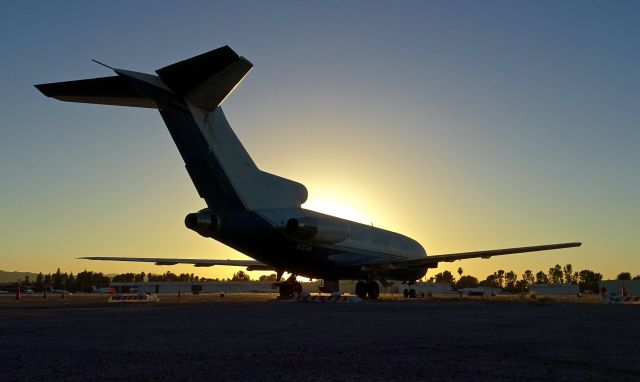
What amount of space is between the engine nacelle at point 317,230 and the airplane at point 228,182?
43mm

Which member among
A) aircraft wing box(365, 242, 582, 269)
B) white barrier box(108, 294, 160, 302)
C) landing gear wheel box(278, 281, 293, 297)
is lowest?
white barrier box(108, 294, 160, 302)

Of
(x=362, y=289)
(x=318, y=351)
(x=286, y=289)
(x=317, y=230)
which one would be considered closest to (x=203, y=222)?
(x=317, y=230)

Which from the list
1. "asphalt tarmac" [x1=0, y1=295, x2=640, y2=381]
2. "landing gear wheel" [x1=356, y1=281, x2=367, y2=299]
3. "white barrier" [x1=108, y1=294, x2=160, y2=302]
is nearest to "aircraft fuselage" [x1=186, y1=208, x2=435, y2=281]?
"landing gear wheel" [x1=356, y1=281, x2=367, y2=299]

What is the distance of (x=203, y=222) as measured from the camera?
1997 centimetres

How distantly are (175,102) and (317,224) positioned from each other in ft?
25.4

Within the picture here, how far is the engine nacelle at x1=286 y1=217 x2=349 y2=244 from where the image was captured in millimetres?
21625

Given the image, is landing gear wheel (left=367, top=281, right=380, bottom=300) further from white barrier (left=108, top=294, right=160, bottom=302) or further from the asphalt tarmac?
the asphalt tarmac

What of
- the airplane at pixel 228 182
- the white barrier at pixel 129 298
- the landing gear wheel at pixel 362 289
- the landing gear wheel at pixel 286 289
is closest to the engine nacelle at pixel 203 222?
the airplane at pixel 228 182

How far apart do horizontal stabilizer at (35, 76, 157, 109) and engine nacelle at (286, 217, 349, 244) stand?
6.93 m

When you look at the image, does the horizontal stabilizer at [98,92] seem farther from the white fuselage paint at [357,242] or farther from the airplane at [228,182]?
the white fuselage paint at [357,242]

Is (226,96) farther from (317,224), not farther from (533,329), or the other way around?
(533,329)

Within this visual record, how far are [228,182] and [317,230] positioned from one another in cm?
469

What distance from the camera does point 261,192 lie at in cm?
2184

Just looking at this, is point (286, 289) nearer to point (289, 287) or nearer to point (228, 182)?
point (289, 287)
